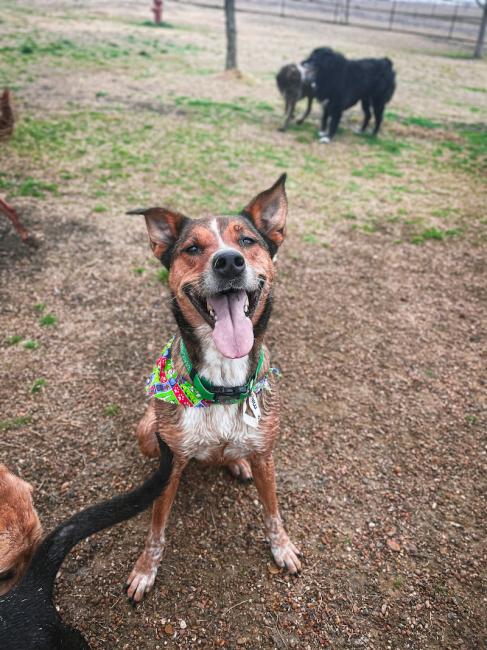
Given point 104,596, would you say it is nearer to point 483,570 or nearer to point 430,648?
point 430,648

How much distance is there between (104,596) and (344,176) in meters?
8.78

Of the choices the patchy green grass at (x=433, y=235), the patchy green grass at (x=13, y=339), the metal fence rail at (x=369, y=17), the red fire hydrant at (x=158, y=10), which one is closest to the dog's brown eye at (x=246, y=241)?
the patchy green grass at (x=13, y=339)

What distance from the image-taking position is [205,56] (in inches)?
698

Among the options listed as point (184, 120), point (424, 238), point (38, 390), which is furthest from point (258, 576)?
point (184, 120)

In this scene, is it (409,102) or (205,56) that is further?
(205,56)

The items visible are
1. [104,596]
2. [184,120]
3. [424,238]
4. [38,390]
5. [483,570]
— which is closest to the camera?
[104,596]

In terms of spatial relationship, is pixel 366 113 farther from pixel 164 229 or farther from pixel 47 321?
pixel 164 229

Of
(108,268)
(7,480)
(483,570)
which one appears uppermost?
(7,480)

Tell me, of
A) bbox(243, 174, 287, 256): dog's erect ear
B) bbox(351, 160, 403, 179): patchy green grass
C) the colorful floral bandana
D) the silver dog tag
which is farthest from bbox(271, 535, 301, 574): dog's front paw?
bbox(351, 160, 403, 179): patchy green grass

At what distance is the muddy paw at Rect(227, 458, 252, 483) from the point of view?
11.5ft

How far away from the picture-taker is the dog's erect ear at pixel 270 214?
290cm

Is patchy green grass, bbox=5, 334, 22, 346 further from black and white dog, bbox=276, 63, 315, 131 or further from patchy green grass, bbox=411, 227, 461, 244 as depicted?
black and white dog, bbox=276, 63, 315, 131

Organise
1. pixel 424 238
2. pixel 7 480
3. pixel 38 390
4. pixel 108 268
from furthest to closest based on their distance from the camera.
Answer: pixel 424 238 → pixel 108 268 → pixel 38 390 → pixel 7 480

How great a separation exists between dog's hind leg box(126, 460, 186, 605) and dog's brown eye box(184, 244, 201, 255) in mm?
1385
